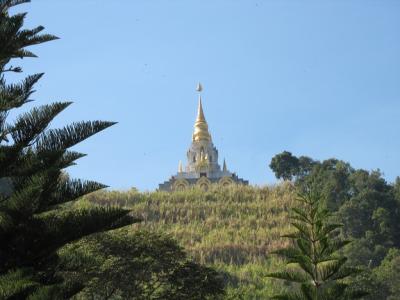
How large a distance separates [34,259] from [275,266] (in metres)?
24.5

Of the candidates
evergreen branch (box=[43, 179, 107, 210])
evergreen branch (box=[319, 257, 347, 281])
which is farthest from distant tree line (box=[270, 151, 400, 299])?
evergreen branch (box=[43, 179, 107, 210])

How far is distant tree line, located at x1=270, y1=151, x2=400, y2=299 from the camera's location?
3175cm

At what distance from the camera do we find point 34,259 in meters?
9.27

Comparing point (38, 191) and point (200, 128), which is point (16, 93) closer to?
point (38, 191)

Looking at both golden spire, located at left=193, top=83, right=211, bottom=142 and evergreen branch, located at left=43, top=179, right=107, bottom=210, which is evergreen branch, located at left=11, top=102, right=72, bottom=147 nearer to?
evergreen branch, located at left=43, top=179, right=107, bottom=210

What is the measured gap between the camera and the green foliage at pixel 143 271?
659 inches

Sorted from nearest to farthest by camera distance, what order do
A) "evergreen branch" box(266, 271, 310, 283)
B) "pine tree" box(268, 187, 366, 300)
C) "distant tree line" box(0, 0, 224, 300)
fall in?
"distant tree line" box(0, 0, 224, 300), "pine tree" box(268, 187, 366, 300), "evergreen branch" box(266, 271, 310, 283)

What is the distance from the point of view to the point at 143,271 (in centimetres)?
1717

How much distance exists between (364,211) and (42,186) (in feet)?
147

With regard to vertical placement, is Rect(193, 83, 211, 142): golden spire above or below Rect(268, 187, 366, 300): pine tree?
above

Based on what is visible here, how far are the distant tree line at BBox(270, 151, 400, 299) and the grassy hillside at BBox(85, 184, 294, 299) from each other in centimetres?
288

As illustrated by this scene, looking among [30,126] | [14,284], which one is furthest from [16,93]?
[14,284]

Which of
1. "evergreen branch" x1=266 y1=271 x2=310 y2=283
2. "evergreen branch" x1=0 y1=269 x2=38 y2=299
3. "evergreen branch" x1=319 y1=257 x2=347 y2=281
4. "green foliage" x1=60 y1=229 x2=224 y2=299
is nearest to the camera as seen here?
→ "evergreen branch" x1=0 y1=269 x2=38 y2=299

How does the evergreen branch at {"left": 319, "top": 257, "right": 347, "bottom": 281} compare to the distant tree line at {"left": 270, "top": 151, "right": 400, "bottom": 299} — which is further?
the distant tree line at {"left": 270, "top": 151, "right": 400, "bottom": 299}
